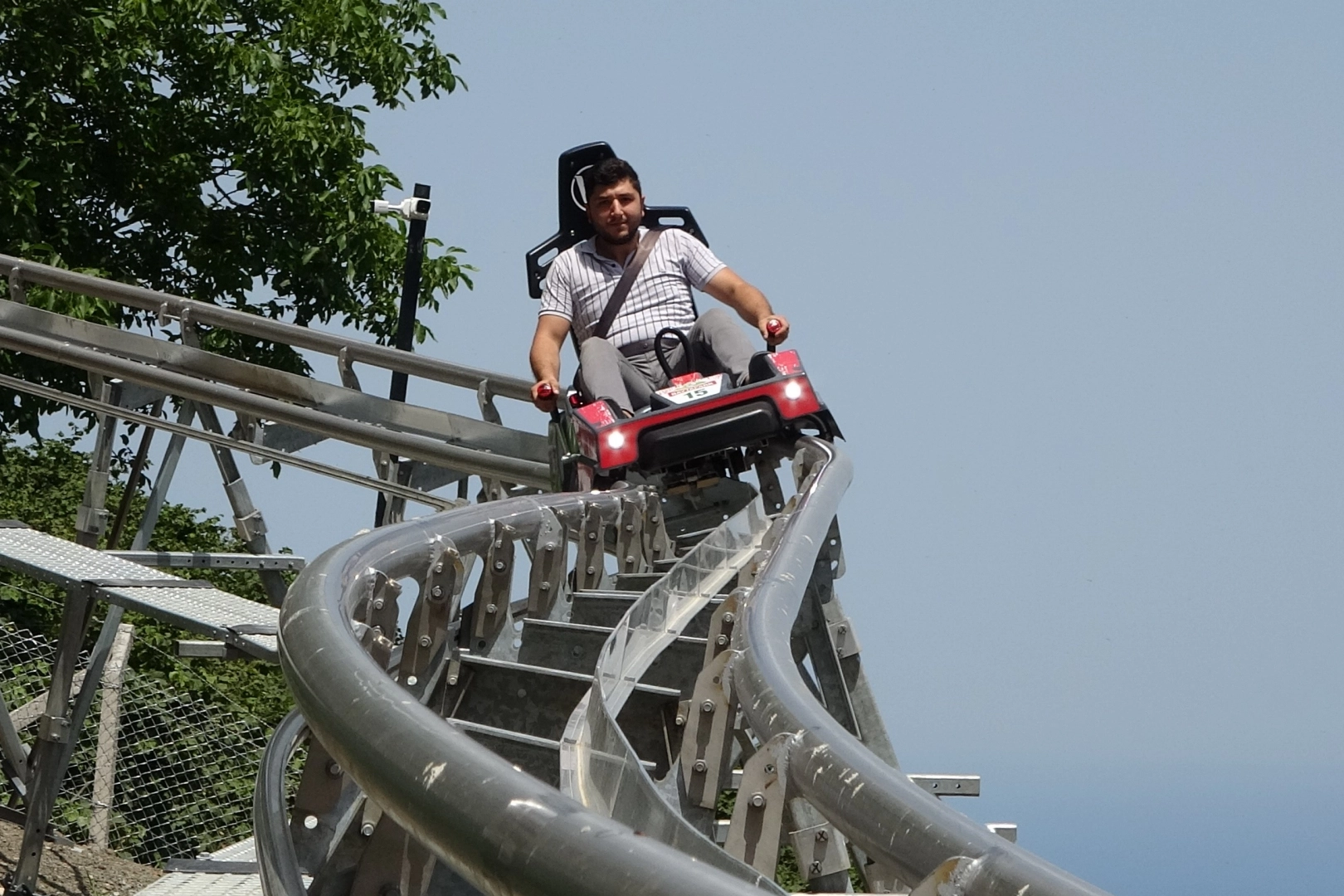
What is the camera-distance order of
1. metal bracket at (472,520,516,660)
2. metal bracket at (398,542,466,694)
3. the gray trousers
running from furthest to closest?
1. the gray trousers
2. metal bracket at (472,520,516,660)
3. metal bracket at (398,542,466,694)

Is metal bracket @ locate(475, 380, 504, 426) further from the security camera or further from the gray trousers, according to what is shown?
the security camera

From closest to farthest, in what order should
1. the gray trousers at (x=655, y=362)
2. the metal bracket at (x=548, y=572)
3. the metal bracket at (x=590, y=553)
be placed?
1. the metal bracket at (x=548, y=572)
2. the metal bracket at (x=590, y=553)
3. the gray trousers at (x=655, y=362)

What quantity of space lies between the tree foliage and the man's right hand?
10034mm

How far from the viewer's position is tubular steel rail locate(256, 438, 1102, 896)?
139 cm

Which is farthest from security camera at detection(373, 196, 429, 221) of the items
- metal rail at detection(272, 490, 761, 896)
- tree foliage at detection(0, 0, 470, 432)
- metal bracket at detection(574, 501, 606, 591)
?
metal rail at detection(272, 490, 761, 896)

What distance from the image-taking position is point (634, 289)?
7.68 metres

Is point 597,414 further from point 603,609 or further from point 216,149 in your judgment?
point 216,149

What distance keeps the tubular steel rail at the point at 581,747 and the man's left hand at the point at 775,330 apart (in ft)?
4.83

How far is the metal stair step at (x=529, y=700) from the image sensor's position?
13.2 feet

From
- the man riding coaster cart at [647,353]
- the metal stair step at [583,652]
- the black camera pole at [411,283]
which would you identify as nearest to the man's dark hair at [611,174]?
the man riding coaster cart at [647,353]

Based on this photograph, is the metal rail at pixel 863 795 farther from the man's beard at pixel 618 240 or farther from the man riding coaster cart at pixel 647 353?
the man's beard at pixel 618 240

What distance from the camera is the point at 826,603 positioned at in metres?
6.62

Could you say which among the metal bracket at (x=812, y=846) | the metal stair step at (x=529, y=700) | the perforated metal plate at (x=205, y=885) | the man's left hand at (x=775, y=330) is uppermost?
the man's left hand at (x=775, y=330)

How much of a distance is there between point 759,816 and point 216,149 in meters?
15.8
